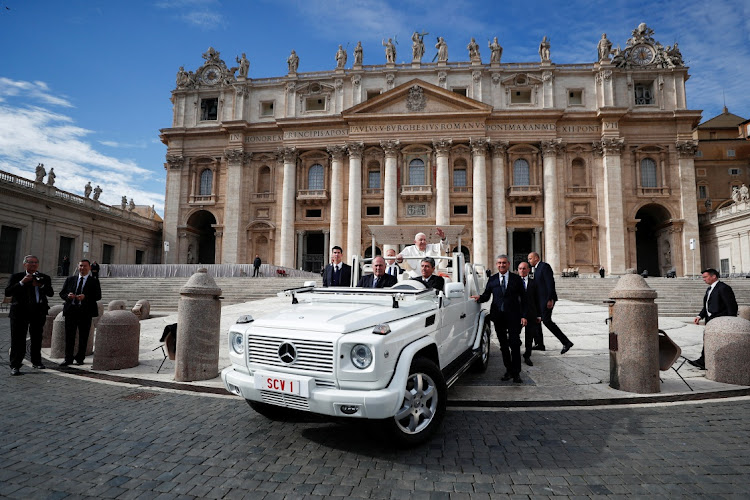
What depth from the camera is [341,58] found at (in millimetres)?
38531

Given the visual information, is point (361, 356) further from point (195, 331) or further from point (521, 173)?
point (521, 173)

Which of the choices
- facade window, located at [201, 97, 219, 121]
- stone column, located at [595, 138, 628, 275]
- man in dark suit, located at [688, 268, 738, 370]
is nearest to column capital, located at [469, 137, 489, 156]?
stone column, located at [595, 138, 628, 275]

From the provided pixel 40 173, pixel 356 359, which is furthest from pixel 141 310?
pixel 40 173

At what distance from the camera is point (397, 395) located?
3.40m

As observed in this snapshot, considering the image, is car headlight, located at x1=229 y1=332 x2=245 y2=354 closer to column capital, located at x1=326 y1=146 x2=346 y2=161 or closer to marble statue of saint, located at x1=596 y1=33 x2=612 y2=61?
column capital, located at x1=326 y1=146 x2=346 y2=161

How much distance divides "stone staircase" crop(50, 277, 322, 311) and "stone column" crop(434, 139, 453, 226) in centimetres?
1594

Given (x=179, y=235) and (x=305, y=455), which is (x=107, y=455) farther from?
(x=179, y=235)

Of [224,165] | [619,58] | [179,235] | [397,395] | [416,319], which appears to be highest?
[619,58]

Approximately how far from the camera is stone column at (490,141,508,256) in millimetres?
34656

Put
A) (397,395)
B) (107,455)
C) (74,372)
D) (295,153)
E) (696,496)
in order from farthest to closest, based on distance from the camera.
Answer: (295,153), (74,372), (107,455), (397,395), (696,496)

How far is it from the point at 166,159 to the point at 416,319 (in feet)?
139

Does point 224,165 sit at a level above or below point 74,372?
above

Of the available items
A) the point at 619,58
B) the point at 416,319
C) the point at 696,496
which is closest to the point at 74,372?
the point at 416,319

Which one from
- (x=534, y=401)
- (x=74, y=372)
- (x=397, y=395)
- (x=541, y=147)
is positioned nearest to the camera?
(x=397, y=395)
